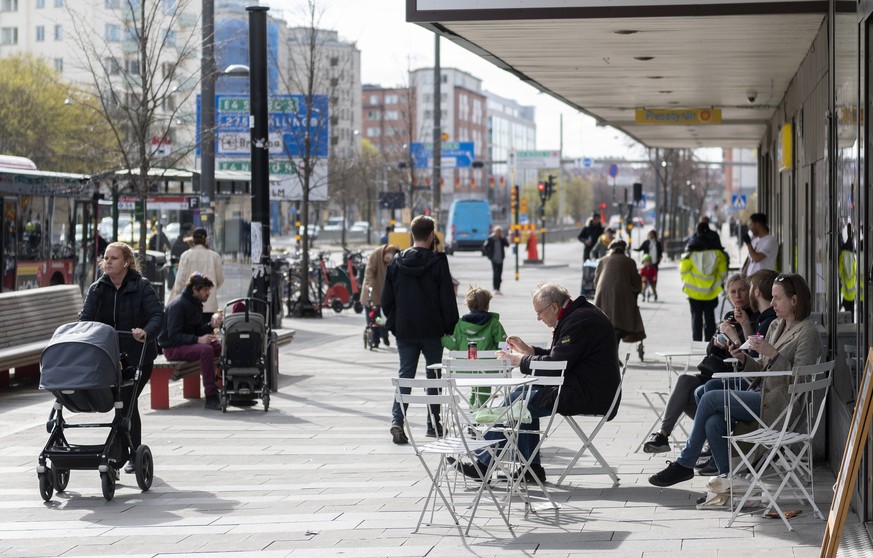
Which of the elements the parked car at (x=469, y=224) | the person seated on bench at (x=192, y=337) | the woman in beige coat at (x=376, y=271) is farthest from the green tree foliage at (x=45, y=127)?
the person seated on bench at (x=192, y=337)

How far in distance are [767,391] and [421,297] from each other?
339 centimetres

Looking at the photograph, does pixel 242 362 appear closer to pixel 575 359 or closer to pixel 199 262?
pixel 199 262

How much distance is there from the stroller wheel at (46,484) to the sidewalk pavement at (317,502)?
7 cm

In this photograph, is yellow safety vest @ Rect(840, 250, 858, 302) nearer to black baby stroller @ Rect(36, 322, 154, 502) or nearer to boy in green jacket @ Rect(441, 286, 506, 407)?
boy in green jacket @ Rect(441, 286, 506, 407)

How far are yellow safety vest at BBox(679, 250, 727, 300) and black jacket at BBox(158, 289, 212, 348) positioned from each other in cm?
664

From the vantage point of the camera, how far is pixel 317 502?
8.63m

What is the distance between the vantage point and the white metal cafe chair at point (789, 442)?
7699mm

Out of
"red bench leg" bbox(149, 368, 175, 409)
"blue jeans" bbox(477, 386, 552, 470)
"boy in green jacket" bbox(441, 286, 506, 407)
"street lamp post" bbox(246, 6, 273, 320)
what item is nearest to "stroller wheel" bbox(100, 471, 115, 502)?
"blue jeans" bbox(477, 386, 552, 470)

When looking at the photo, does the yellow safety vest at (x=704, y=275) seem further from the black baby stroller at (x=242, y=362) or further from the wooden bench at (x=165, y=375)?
the wooden bench at (x=165, y=375)

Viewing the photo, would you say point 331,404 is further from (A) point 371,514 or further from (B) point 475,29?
(A) point 371,514

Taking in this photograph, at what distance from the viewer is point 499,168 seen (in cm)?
19350

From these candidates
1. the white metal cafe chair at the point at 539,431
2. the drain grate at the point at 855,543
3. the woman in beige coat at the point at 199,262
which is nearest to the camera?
the drain grate at the point at 855,543

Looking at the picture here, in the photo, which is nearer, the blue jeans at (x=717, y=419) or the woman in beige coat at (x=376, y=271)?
the blue jeans at (x=717, y=419)

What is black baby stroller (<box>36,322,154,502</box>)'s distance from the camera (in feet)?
28.6
